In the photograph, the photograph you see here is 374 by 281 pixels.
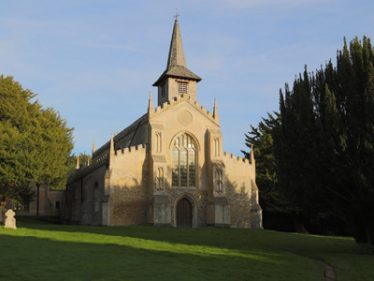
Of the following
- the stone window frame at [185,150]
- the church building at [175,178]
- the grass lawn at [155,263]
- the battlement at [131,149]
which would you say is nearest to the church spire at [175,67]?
the church building at [175,178]

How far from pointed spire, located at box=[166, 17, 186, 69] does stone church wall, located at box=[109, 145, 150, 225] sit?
536 inches

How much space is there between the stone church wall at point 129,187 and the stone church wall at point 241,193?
824cm

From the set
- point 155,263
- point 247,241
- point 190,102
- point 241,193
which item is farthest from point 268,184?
point 155,263

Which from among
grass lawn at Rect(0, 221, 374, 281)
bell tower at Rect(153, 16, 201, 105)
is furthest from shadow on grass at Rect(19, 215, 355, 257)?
bell tower at Rect(153, 16, 201, 105)

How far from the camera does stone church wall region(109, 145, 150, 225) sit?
4325 cm

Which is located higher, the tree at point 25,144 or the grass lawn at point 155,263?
the tree at point 25,144

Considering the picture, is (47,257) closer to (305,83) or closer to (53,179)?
(305,83)

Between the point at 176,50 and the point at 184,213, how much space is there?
1967 centimetres

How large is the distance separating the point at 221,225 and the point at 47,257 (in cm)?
3008

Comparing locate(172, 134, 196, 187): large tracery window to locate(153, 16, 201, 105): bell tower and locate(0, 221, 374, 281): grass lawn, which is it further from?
locate(0, 221, 374, 281): grass lawn

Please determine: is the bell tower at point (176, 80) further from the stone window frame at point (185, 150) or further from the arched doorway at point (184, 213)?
the arched doorway at point (184, 213)

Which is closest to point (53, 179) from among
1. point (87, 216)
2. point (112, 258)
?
point (87, 216)

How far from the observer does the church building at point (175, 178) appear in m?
43.4

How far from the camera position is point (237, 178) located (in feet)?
156
